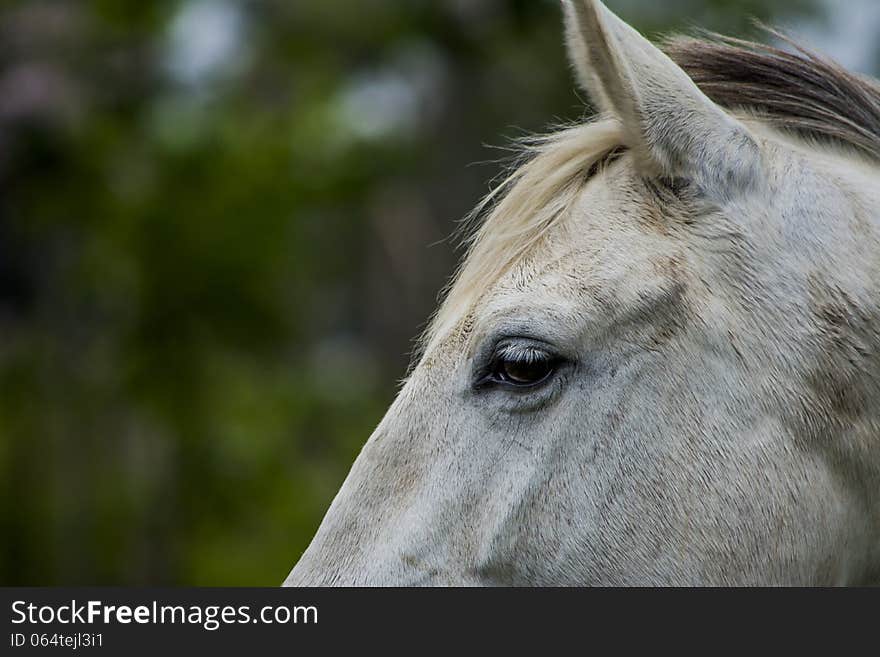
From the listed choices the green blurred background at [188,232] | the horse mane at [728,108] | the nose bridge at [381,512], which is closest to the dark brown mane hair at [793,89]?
the horse mane at [728,108]

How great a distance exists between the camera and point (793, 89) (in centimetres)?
301

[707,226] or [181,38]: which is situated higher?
[707,226]

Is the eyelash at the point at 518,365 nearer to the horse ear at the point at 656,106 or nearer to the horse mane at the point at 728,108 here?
the horse mane at the point at 728,108

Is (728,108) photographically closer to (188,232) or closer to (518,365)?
(518,365)

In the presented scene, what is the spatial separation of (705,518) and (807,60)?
4.26ft

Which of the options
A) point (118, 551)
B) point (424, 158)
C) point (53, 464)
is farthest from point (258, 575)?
point (424, 158)

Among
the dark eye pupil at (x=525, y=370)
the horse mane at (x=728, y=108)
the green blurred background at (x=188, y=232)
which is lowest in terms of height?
the green blurred background at (x=188, y=232)

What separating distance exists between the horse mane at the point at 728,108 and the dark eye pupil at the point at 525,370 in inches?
10.0

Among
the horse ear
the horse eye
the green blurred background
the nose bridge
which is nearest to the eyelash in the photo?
the horse eye

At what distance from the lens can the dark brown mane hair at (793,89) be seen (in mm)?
2938

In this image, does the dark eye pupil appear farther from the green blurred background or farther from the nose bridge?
the green blurred background

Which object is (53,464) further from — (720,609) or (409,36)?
(720,609)

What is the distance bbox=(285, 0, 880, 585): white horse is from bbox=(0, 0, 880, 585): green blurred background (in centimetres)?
739

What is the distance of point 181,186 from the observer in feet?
34.3
